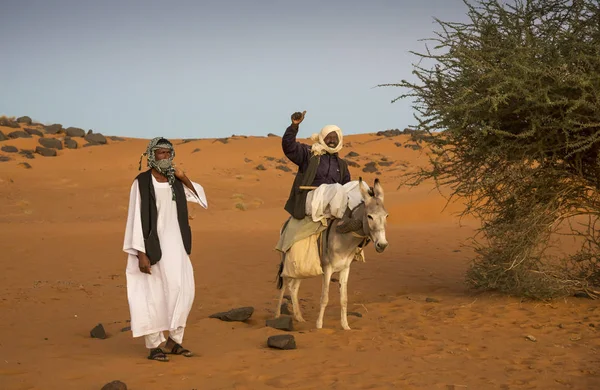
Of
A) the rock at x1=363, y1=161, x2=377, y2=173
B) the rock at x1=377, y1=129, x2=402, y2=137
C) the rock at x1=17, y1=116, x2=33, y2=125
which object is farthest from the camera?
the rock at x1=377, y1=129, x2=402, y2=137

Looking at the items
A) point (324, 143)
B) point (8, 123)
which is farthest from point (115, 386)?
point (8, 123)

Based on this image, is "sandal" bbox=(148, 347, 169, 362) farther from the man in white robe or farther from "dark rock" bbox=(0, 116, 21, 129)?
"dark rock" bbox=(0, 116, 21, 129)

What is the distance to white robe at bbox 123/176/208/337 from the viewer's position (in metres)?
7.17

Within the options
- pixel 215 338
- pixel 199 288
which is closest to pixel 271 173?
pixel 199 288

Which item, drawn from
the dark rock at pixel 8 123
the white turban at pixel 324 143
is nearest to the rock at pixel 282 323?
the white turban at pixel 324 143

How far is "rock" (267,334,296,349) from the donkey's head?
4.51 feet

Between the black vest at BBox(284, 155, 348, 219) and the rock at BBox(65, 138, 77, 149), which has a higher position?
the rock at BBox(65, 138, 77, 149)

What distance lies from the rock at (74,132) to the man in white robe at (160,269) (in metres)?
41.1

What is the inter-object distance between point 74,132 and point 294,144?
132ft

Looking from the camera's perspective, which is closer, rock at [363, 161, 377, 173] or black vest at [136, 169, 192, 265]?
black vest at [136, 169, 192, 265]

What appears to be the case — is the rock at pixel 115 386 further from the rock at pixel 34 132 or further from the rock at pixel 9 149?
the rock at pixel 34 132

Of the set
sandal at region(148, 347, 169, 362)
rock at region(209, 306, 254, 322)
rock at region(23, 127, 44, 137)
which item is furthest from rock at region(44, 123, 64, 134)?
sandal at region(148, 347, 169, 362)

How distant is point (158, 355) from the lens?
7.16 metres

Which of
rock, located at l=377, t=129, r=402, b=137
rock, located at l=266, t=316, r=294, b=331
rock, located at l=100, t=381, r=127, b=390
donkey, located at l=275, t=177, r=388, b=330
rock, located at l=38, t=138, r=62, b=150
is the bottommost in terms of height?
rock, located at l=266, t=316, r=294, b=331
